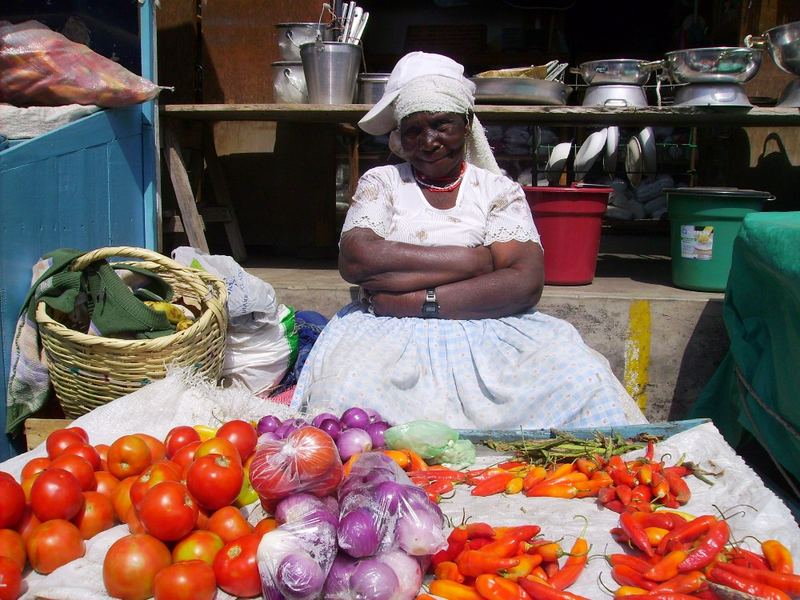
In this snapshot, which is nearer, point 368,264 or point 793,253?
point 793,253

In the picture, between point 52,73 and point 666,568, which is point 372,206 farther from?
point 666,568

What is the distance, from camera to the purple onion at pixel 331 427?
2242mm

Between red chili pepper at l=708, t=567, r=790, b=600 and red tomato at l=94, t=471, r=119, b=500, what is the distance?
1.49m

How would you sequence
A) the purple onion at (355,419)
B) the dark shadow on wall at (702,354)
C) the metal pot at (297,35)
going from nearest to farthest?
the purple onion at (355,419) → the dark shadow on wall at (702,354) → the metal pot at (297,35)

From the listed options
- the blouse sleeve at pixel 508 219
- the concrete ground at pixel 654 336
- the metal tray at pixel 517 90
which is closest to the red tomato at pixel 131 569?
the blouse sleeve at pixel 508 219

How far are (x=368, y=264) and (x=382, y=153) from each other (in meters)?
4.07

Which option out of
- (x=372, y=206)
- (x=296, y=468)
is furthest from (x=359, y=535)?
(x=372, y=206)

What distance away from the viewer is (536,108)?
3.86m

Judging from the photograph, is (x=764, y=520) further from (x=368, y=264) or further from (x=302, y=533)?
(x=368, y=264)

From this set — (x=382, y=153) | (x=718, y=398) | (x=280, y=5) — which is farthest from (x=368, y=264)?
(x=382, y=153)

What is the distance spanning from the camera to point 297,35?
4348 millimetres

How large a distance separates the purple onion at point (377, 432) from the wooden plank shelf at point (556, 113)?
2.06m

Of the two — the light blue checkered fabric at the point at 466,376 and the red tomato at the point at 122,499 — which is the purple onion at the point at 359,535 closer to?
the red tomato at the point at 122,499

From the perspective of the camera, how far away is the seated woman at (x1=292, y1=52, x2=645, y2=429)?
272 centimetres
